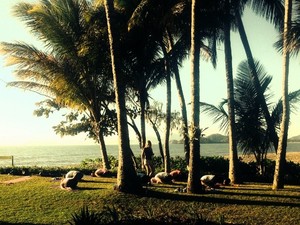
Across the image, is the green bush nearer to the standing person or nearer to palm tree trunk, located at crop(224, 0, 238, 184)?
palm tree trunk, located at crop(224, 0, 238, 184)

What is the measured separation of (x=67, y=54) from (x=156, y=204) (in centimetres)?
1083

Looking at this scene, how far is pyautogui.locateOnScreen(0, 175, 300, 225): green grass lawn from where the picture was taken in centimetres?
919

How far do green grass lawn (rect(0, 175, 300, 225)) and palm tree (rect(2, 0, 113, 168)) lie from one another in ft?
24.1

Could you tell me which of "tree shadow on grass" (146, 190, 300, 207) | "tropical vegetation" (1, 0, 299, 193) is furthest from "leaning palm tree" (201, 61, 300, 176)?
"tree shadow on grass" (146, 190, 300, 207)

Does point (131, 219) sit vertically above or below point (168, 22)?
below

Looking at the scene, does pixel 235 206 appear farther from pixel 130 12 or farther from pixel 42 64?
pixel 42 64

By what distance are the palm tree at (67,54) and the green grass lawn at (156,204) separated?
7.34 metres

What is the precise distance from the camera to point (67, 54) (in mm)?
18453

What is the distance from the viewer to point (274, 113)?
15.9 m

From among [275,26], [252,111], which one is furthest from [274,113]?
[275,26]

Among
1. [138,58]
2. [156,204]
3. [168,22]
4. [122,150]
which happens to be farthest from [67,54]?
[156,204]

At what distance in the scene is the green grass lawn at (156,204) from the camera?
30.1ft

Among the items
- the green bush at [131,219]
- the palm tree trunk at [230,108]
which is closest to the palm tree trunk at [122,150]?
the green bush at [131,219]

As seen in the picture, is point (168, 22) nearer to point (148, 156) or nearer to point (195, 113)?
point (195, 113)
